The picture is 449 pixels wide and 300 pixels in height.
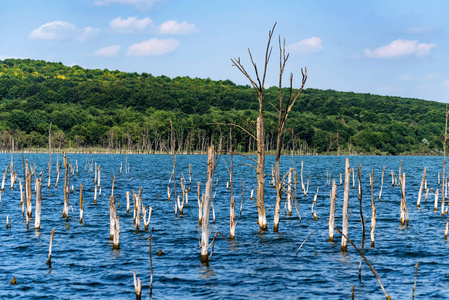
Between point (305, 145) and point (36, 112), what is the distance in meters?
104

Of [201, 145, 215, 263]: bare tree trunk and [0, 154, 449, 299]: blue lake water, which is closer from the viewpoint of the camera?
[0, 154, 449, 299]: blue lake water

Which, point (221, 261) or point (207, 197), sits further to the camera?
point (221, 261)

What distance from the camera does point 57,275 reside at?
16750 millimetres

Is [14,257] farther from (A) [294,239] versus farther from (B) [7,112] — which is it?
(B) [7,112]

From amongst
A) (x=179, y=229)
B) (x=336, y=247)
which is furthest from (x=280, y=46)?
(x=179, y=229)

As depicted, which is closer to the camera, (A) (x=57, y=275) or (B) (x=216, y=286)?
(B) (x=216, y=286)

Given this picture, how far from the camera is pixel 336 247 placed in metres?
21.2

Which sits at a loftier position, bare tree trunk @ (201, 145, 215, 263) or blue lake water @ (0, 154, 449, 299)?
bare tree trunk @ (201, 145, 215, 263)

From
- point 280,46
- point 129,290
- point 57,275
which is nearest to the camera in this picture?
point 129,290

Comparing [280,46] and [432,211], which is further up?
[280,46]

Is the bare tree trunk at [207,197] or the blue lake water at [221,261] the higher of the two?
the bare tree trunk at [207,197]

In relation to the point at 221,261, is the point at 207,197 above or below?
above

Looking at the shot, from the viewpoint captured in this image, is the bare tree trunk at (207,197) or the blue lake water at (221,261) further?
the bare tree trunk at (207,197)

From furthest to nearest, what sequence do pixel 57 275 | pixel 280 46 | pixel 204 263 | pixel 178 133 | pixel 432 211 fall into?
pixel 178 133
pixel 432 211
pixel 280 46
pixel 204 263
pixel 57 275
